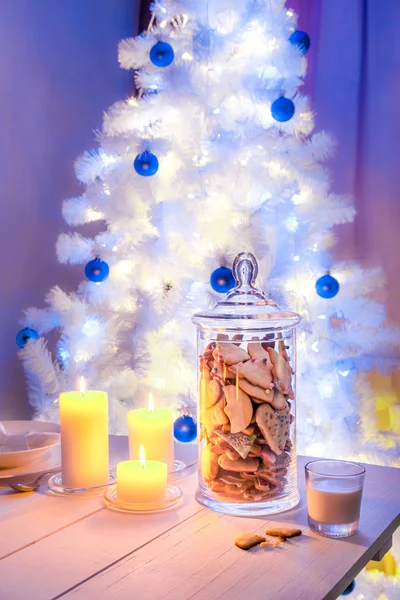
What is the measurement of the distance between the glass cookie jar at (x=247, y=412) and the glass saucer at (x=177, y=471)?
0.38ft

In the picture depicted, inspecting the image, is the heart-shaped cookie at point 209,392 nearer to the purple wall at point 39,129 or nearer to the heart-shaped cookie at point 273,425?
the heart-shaped cookie at point 273,425

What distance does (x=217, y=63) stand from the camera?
192cm

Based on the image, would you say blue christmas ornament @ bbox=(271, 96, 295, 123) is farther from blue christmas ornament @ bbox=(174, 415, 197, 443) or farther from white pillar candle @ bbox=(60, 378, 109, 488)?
white pillar candle @ bbox=(60, 378, 109, 488)

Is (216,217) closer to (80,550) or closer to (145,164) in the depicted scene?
(145,164)

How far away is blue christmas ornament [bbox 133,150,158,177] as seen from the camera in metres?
1.85

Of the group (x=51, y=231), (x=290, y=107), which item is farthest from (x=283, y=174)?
(x=51, y=231)

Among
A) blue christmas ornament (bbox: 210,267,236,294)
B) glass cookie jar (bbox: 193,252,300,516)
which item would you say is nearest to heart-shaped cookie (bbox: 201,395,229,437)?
glass cookie jar (bbox: 193,252,300,516)

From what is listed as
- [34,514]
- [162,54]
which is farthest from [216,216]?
[34,514]

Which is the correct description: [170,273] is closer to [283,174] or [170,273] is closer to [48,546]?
[283,174]

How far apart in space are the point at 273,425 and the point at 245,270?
0.24 metres

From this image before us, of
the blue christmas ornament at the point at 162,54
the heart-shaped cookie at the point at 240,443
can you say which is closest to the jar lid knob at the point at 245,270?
the heart-shaped cookie at the point at 240,443

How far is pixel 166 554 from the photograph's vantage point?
30.5 inches

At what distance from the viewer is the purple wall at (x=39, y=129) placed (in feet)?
6.74

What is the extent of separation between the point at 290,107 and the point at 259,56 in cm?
24
